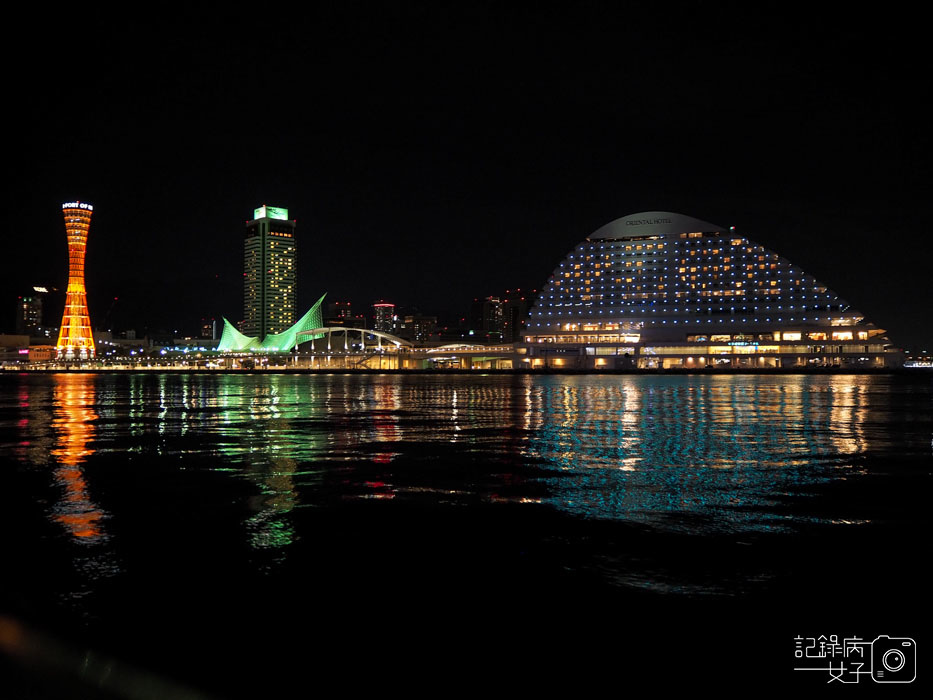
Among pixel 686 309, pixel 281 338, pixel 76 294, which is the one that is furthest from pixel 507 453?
pixel 281 338

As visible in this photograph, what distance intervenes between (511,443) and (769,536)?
8.73 metres

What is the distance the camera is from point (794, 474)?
37.4 feet

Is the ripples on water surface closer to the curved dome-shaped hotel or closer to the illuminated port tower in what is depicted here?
the curved dome-shaped hotel

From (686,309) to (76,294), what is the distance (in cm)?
9537

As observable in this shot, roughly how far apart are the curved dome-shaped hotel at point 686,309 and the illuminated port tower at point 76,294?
68.6 metres

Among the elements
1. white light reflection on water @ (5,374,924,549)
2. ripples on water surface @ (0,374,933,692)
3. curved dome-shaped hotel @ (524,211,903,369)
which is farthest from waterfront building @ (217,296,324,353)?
ripples on water surface @ (0,374,933,692)

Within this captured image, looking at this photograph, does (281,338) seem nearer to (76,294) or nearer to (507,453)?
(76,294)

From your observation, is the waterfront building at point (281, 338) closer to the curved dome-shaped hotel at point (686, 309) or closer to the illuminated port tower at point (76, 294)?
the illuminated port tower at point (76, 294)

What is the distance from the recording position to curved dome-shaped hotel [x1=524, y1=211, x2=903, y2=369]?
325 ft

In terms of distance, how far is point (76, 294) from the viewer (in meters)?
109

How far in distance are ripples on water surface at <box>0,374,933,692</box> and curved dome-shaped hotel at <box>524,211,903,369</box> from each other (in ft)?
288

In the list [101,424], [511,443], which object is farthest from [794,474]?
[101,424]

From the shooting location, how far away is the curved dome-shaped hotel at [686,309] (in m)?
99.0

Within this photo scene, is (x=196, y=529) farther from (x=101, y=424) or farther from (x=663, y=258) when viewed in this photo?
(x=663, y=258)
